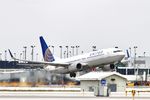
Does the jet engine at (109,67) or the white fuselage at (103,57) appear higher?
the white fuselage at (103,57)

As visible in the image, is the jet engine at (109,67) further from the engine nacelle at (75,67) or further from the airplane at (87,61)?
the engine nacelle at (75,67)

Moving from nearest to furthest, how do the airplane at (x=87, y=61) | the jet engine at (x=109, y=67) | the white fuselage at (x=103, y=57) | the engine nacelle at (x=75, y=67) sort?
the white fuselage at (x=103, y=57) → the airplane at (x=87, y=61) → the engine nacelle at (x=75, y=67) → the jet engine at (x=109, y=67)

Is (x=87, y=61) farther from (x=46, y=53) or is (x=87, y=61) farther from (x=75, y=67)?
(x=46, y=53)

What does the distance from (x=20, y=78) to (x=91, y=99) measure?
145ft

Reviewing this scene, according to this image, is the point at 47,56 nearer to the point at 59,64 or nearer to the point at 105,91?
the point at 59,64

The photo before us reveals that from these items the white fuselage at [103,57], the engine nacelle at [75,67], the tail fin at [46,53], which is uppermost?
the tail fin at [46,53]

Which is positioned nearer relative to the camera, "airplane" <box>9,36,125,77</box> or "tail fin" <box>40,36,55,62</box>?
"airplane" <box>9,36,125,77</box>

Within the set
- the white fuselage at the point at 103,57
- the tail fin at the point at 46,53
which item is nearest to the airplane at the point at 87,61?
the white fuselage at the point at 103,57

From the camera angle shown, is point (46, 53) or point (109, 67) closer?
point (109, 67)

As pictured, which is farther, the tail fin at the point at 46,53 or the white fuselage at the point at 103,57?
the tail fin at the point at 46,53

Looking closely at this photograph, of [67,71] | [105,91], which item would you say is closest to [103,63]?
[67,71]

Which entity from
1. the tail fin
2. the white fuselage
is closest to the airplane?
the white fuselage

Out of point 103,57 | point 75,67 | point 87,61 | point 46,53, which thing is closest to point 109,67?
point 87,61

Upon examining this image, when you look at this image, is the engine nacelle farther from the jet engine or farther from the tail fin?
the tail fin
